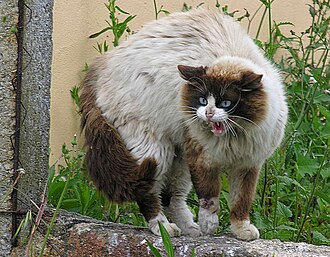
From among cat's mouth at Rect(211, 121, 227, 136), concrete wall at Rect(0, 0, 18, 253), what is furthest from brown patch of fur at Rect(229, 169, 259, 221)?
concrete wall at Rect(0, 0, 18, 253)

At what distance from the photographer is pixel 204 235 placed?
11.7 feet

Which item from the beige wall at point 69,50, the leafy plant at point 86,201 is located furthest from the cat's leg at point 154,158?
the beige wall at point 69,50

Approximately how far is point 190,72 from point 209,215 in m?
0.65

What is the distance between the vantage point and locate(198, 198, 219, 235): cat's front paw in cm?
355

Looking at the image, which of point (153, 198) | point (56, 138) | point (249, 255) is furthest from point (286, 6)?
point (249, 255)

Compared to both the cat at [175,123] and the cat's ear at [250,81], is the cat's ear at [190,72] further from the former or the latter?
the cat's ear at [250,81]

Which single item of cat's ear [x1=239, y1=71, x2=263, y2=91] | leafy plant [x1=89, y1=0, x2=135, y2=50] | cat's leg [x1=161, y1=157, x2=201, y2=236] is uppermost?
cat's ear [x1=239, y1=71, x2=263, y2=91]

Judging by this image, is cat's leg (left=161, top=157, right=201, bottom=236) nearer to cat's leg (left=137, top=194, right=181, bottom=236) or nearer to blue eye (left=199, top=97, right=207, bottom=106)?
cat's leg (left=137, top=194, right=181, bottom=236)

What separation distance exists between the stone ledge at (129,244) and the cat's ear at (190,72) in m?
0.66

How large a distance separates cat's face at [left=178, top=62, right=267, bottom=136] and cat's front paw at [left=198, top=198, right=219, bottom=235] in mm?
355

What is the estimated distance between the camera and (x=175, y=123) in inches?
140

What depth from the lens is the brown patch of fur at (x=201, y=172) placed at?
3480mm

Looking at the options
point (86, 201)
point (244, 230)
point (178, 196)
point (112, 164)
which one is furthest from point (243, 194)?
point (86, 201)

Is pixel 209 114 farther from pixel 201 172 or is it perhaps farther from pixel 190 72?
pixel 201 172
